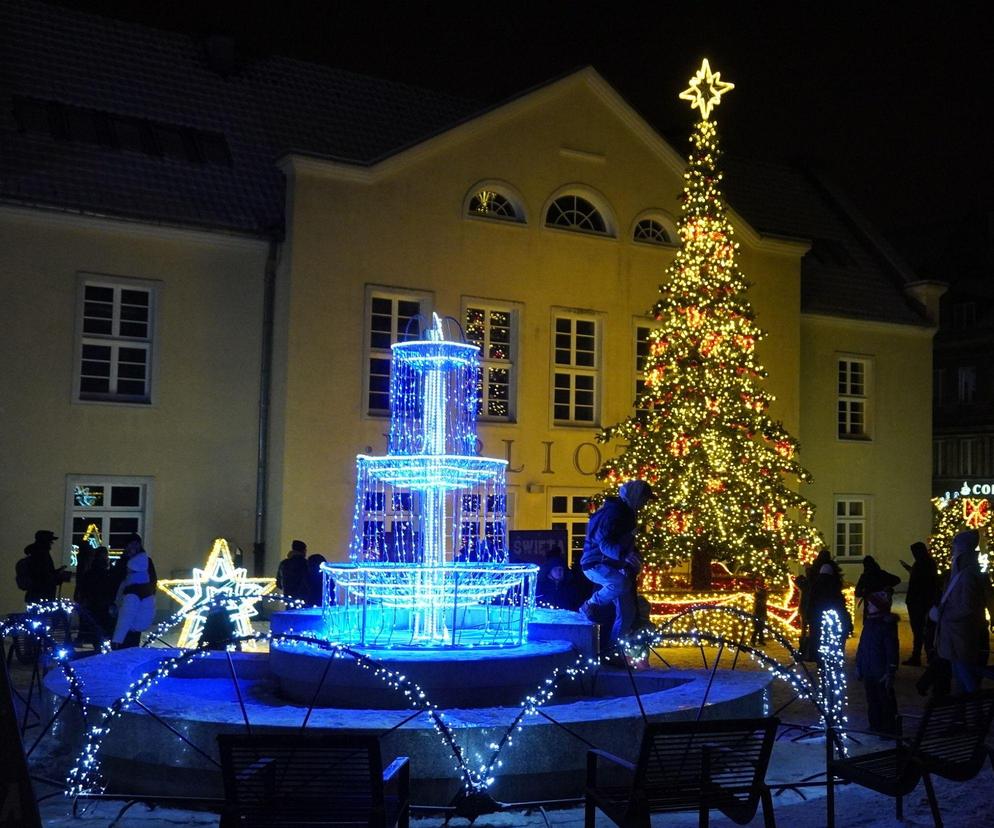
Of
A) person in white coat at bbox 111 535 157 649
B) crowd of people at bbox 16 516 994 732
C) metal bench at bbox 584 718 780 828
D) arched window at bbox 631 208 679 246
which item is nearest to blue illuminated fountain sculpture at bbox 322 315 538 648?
crowd of people at bbox 16 516 994 732

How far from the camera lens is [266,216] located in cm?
2422

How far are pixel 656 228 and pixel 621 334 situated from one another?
9.02 ft

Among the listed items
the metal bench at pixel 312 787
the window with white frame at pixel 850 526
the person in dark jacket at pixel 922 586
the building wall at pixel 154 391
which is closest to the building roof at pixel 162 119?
the building wall at pixel 154 391

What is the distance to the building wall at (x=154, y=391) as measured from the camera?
2166 centimetres

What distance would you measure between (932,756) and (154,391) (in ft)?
58.2

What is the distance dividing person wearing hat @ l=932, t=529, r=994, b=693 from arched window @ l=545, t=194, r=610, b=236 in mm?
15322

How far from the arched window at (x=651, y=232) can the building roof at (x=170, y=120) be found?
4592 mm

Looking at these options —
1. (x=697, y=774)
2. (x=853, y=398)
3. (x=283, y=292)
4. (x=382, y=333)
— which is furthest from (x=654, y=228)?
(x=697, y=774)

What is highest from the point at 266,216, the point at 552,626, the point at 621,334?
the point at 266,216

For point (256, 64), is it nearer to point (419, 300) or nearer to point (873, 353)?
point (419, 300)

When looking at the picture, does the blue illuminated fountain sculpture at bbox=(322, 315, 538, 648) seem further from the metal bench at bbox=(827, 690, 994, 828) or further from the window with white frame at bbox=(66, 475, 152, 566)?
the window with white frame at bbox=(66, 475, 152, 566)

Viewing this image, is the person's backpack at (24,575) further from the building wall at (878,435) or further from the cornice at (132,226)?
the building wall at (878,435)

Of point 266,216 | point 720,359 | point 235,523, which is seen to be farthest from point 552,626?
point 266,216

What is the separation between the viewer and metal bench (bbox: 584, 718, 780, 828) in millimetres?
6590
